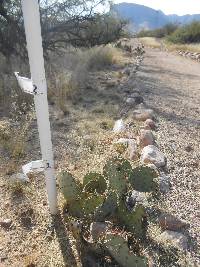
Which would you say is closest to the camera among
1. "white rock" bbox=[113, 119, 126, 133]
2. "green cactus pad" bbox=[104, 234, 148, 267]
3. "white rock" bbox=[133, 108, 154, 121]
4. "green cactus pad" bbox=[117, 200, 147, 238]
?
"green cactus pad" bbox=[104, 234, 148, 267]

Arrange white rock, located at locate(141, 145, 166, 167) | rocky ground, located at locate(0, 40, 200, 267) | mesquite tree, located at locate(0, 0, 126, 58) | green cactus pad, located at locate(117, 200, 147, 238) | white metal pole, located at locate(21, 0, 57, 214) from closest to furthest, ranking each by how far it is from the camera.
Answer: white metal pole, located at locate(21, 0, 57, 214) → green cactus pad, located at locate(117, 200, 147, 238) → rocky ground, located at locate(0, 40, 200, 267) → white rock, located at locate(141, 145, 166, 167) → mesquite tree, located at locate(0, 0, 126, 58)

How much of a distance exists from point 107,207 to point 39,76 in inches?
45.0

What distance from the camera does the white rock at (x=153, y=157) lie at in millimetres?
4922

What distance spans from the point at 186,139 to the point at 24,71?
4.57 m

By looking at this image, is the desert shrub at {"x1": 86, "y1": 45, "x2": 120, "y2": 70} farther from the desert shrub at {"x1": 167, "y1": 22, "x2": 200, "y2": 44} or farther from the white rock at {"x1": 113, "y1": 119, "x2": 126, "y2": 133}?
the desert shrub at {"x1": 167, "y1": 22, "x2": 200, "y2": 44}

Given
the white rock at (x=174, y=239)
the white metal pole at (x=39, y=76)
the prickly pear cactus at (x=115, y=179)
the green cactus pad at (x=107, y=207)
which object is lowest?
the white rock at (x=174, y=239)

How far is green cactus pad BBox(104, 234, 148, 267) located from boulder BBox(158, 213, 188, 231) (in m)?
0.77

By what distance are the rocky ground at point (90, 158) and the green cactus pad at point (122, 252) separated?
18.9 inches

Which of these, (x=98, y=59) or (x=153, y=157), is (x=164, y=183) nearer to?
(x=153, y=157)

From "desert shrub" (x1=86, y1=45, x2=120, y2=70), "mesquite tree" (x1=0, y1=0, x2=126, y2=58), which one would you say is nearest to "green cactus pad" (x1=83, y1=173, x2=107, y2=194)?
"mesquite tree" (x1=0, y1=0, x2=126, y2=58)

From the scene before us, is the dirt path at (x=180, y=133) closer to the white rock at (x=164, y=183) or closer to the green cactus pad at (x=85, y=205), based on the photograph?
the white rock at (x=164, y=183)

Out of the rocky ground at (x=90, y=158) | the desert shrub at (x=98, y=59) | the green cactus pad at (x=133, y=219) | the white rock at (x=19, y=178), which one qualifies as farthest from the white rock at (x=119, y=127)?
the desert shrub at (x=98, y=59)

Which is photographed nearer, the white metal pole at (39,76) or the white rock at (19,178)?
the white metal pole at (39,76)

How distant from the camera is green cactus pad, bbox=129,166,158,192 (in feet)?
12.6
